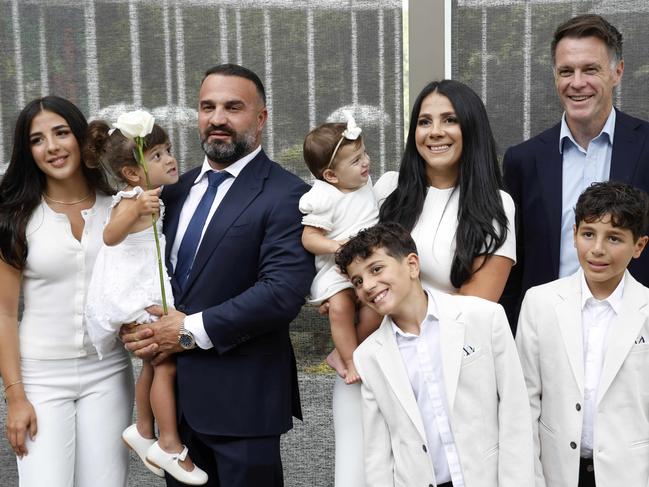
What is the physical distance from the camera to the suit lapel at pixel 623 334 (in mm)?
2736

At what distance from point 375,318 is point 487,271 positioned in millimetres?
420

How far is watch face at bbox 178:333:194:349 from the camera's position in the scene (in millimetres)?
3014

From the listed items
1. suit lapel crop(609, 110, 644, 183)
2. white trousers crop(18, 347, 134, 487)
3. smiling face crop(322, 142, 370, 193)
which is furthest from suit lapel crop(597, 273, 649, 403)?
white trousers crop(18, 347, 134, 487)

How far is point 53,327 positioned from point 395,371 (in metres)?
1.22

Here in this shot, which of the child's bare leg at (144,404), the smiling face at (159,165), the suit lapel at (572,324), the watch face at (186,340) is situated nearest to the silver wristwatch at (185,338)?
the watch face at (186,340)

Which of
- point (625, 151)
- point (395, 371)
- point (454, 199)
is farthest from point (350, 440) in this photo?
point (625, 151)

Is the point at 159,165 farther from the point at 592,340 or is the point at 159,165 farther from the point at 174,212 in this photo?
the point at 592,340

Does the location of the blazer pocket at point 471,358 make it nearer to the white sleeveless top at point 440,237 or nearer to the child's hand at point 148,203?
the white sleeveless top at point 440,237

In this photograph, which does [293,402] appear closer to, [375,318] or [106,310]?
[375,318]

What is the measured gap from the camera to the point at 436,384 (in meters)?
2.77

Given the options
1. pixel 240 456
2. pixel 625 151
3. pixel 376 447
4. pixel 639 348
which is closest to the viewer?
pixel 639 348

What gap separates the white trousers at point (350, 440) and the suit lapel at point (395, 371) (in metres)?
0.24

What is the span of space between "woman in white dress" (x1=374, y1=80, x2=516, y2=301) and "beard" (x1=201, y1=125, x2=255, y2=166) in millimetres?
512

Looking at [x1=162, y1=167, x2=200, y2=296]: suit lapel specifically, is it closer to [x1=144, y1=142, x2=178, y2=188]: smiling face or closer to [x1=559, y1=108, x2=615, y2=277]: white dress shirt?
[x1=144, y1=142, x2=178, y2=188]: smiling face
